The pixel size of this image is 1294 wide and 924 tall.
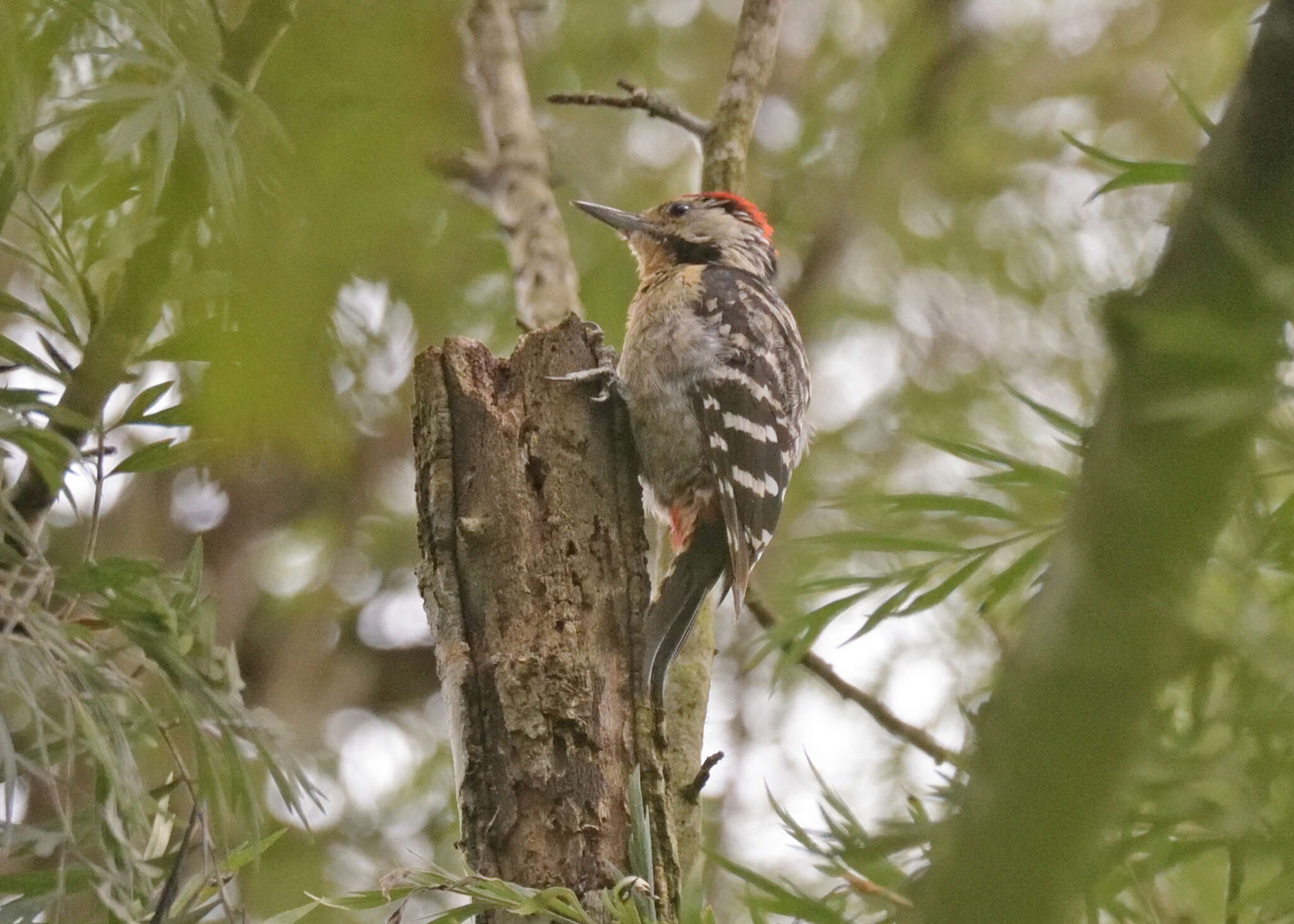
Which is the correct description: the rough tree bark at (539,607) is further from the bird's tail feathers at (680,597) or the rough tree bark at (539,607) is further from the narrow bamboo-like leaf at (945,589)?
the narrow bamboo-like leaf at (945,589)

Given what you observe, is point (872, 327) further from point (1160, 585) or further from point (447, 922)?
point (1160, 585)

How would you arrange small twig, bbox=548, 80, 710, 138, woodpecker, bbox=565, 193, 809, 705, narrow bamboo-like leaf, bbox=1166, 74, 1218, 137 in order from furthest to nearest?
small twig, bbox=548, 80, 710, 138
woodpecker, bbox=565, 193, 809, 705
narrow bamboo-like leaf, bbox=1166, 74, 1218, 137

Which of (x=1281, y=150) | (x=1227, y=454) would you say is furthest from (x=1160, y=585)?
(x=1281, y=150)

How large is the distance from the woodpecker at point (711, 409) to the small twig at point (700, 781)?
0.53 metres

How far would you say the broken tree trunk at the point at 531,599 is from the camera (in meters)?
1.85

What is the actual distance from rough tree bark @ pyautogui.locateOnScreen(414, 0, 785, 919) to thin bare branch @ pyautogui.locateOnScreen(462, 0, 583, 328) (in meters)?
0.81

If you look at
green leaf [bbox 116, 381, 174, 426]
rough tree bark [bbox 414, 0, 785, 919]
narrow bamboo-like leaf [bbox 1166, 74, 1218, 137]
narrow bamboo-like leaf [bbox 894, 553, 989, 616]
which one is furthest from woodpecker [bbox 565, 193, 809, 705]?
narrow bamboo-like leaf [bbox 1166, 74, 1218, 137]

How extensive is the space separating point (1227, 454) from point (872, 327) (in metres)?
4.41

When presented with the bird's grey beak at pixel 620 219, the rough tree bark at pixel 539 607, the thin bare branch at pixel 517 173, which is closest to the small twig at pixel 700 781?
the rough tree bark at pixel 539 607

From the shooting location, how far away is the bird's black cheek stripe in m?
3.95

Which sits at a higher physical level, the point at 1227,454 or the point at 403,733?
the point at 403,733

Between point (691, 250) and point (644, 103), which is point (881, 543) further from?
point (691, 250)

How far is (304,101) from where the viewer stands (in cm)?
82

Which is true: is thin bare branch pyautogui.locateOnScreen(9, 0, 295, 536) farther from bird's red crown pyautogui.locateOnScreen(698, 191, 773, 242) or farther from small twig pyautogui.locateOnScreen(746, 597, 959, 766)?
bird's red crown pyautogui.locateOnScreen(698, 191, 773, 242)
